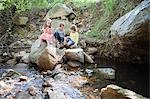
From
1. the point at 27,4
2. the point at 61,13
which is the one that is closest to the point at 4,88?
the point at 27,4

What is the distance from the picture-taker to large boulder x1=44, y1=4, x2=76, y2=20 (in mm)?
14859

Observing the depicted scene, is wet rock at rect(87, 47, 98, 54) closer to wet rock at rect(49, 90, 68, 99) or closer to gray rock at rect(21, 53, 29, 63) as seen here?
gray rock at rect(21, 53, 29, 63)

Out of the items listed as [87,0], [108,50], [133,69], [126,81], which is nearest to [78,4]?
[87,0]

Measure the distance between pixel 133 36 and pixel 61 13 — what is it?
7315 mm

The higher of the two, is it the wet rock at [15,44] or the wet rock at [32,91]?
the wet rock at [15,44]

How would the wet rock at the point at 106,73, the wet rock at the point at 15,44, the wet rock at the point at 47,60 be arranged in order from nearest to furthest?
1. the wet rock at the point at 106,73
2. the wet rock at the point at 47,60
3. the wet rock at the point at 15,44

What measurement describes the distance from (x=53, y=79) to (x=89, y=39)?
4066mm

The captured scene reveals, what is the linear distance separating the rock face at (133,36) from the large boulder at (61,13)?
473 centimetres

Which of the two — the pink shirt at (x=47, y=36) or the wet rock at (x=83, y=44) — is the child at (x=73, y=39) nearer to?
the wet rock at (x=83, y=44)

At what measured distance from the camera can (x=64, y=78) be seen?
860 centimetres

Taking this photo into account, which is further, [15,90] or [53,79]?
[53,79]

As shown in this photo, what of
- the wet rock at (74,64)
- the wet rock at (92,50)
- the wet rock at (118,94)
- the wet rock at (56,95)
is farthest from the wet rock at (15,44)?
the wet rock at (118,94)

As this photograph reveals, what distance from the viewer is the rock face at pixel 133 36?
745 cm

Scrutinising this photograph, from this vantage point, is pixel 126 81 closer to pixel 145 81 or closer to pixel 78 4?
pixel 145 81
